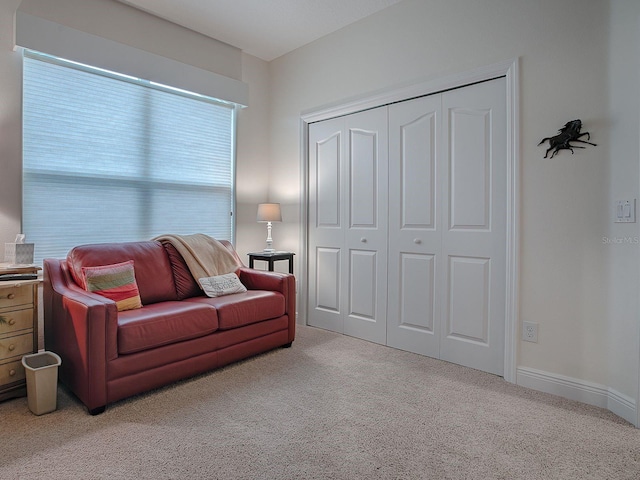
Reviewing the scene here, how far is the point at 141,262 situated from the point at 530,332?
8.83ft

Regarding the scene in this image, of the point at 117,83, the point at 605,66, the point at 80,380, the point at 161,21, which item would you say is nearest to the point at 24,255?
the point at 80,380

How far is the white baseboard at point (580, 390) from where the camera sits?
203 cm

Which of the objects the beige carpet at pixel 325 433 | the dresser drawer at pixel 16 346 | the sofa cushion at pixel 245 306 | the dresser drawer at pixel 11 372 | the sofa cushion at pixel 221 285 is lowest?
the beige carpet at pixel 325 433

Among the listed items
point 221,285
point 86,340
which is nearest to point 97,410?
point 86,340

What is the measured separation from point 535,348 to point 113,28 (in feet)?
12.5

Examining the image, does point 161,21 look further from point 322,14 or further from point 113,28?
point 322,14

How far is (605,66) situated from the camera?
215cm

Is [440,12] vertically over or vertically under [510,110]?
over

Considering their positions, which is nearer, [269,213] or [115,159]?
[115,159]

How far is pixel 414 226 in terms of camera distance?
3045 mm

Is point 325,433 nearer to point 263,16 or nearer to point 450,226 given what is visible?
point 450,226

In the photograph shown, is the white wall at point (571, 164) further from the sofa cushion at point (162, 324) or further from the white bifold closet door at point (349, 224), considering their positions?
the sofa cushion at point (162, 324)

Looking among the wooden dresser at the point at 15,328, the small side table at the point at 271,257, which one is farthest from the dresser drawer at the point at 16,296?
the small side table at the point at 271,257

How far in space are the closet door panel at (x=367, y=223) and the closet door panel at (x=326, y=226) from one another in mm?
98
